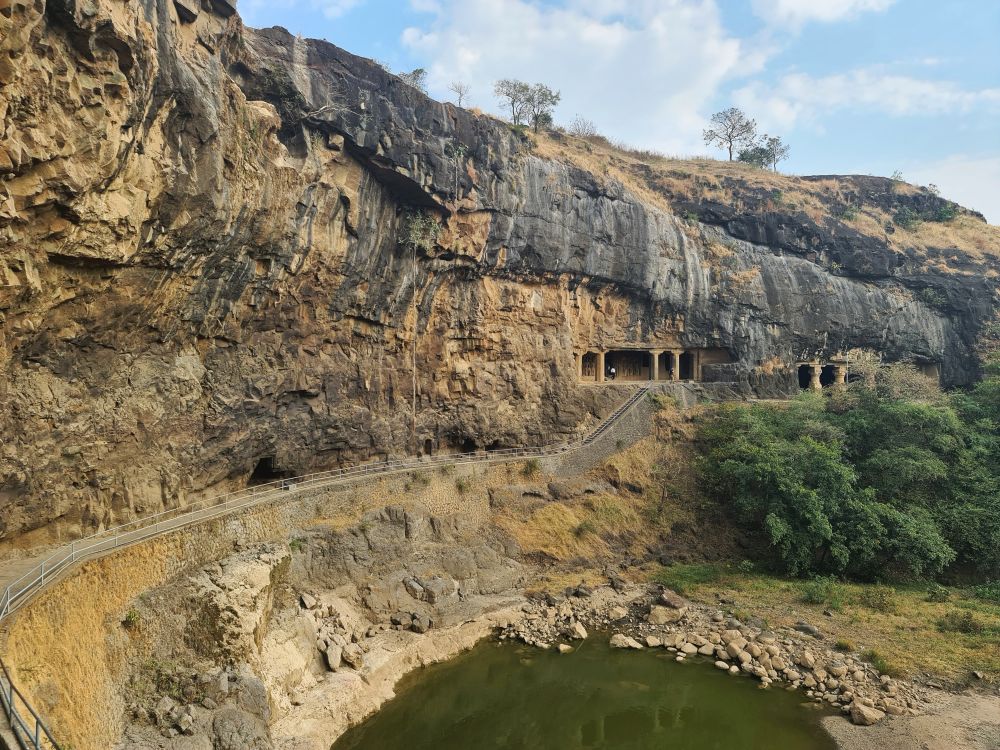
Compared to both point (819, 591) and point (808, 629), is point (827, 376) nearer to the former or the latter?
point (819, 591)

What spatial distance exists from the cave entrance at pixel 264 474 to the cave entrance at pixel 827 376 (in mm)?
32931

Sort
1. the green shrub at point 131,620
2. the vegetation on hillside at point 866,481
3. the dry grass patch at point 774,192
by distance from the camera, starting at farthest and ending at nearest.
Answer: the dry grass patch at point 774,192, the vegetation on hillside at point 866,481, the green shrub at point 131,620

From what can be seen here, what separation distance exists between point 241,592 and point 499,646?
8.05m

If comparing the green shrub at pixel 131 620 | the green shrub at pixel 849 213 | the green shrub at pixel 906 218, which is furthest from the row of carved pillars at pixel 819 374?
the green shrub at pixel 131 620

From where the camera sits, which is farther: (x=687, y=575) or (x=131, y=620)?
(x=687, y=575)

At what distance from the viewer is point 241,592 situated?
13.8m

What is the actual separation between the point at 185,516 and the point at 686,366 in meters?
29.2

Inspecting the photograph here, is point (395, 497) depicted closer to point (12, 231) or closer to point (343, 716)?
point (343, 716)

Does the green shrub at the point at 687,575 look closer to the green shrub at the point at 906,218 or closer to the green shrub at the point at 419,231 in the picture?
the green shrub at the point at 419,231

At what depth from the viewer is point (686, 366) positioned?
120 ft

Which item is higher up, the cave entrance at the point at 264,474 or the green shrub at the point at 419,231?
the green shrub at the point at 419,231

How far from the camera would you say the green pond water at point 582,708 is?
14.0m

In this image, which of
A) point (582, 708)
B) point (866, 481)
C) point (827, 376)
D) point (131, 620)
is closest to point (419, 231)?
point (131, 620)

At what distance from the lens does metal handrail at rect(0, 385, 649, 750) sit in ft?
24.7
